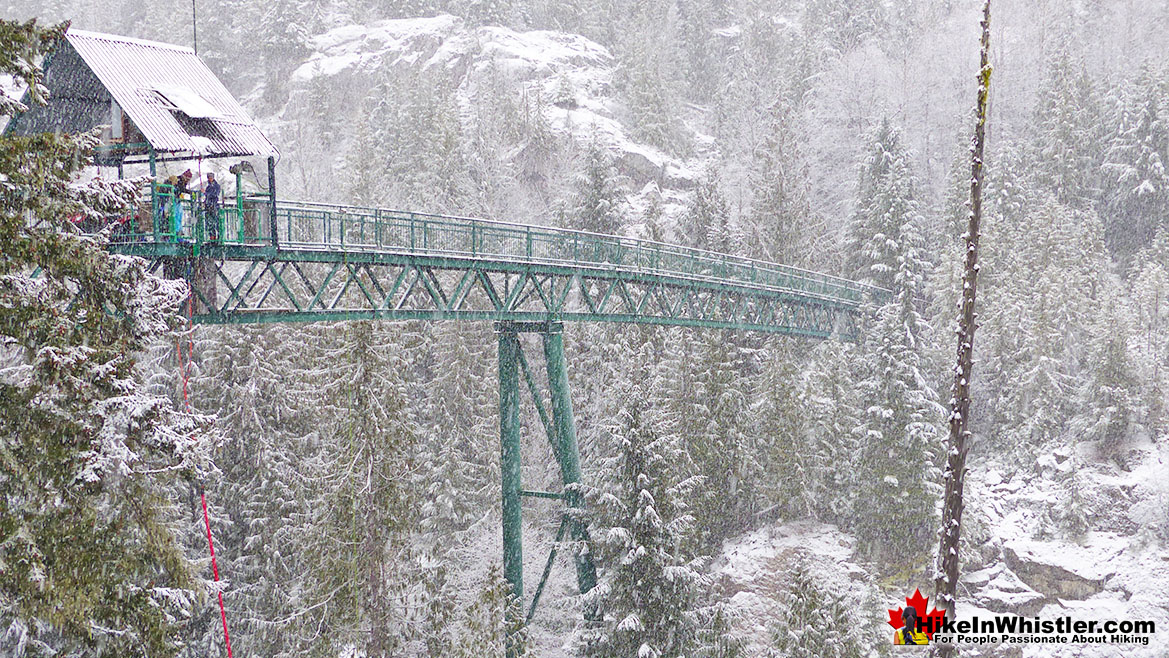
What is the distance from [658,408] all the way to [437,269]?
34.0 ft

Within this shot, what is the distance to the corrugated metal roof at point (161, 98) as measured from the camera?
17.3m

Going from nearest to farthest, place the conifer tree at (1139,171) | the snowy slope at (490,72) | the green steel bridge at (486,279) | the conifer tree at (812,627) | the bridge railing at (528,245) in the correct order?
the conifer tree at (812,627), the green steel bridge at (486,279), the bridge railing at (528,245), the conifer tree at (1139,171), the snowy slope at (490,72)

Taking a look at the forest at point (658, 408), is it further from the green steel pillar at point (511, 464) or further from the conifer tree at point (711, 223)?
the green steel pillar at point (511, 464)

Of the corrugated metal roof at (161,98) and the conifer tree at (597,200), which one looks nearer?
the corrugated metal roof at (161,98)

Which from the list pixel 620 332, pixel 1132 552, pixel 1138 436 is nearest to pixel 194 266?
pixel 620 332

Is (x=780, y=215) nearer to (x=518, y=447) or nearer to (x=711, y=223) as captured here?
(x=711, y=223)

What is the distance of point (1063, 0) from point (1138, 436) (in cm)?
5115

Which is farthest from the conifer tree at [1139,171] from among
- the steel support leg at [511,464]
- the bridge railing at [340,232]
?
the steel support leg at [511,464]

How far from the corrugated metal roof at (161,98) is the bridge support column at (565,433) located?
31.6ft

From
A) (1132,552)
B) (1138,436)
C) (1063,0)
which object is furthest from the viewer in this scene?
(1063,0)

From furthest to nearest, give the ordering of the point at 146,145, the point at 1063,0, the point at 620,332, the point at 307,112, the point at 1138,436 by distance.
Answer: the point at 307,112 → the point at 1063,0 → the point at 620,332 → the point at 1138,436 → the point at 146,145

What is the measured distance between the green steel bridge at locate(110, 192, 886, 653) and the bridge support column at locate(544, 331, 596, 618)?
0.10ft

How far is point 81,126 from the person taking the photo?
18.2m

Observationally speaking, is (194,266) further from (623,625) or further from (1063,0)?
(1063,0)
